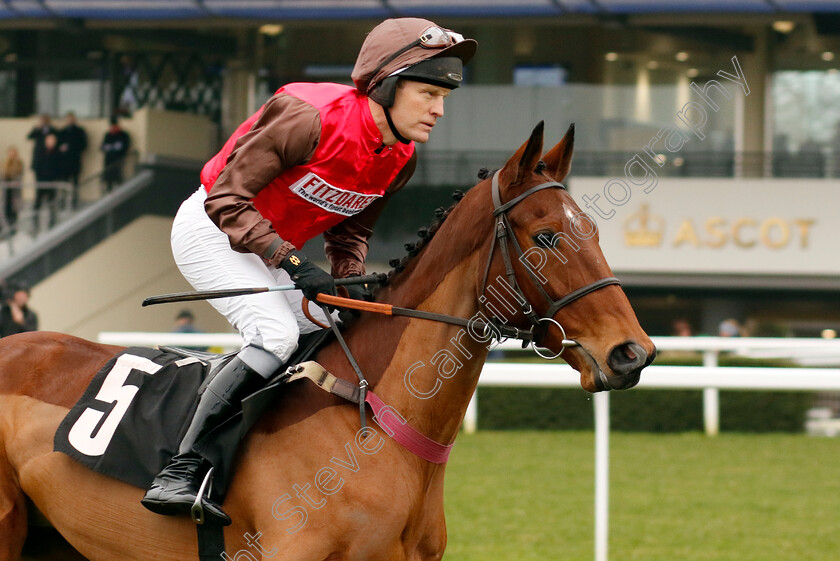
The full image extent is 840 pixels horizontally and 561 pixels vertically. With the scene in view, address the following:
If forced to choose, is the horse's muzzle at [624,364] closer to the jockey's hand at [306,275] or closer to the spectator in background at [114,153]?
the jockey's hand at [306,275]

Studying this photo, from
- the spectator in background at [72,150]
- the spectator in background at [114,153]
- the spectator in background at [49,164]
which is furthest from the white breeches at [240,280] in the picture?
the spectator in background at [49,164]

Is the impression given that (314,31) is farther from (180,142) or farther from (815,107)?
(815,107)

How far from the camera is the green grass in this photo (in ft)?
17.3

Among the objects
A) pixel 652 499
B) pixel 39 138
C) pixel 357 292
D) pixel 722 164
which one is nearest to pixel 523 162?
pixel 357 292

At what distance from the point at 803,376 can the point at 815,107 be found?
12.9 metres

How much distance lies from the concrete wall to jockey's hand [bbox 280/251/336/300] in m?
12.7

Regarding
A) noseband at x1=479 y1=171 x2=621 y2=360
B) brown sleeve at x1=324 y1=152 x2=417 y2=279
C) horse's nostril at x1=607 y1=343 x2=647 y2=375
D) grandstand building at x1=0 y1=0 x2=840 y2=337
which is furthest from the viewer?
grandstand building at x1=0 y1=0 x2=840 y2=337

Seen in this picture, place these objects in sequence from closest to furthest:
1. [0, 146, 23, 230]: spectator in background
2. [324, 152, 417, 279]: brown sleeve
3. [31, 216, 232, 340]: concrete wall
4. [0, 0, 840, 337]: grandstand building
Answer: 1. [324, 152, 417, 279]: brown sleeve
2. [31, 216, 232, 340]: concrete wall
3. [0, 0, 840, 337]: grandstand building
4. [0, 146, 23, 230]: spectator in background

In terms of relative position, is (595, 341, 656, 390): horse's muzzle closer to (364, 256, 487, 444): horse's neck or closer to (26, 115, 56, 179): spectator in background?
(364, 256, 487, 444): horse's neck

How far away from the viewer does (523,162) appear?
2.62 meters

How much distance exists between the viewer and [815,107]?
1612cm

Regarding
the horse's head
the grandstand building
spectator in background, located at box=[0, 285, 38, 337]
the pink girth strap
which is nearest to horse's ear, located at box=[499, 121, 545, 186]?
the horse's head

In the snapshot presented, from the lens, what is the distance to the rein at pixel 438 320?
2539 mm

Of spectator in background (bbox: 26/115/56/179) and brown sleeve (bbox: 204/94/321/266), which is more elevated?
spectator in background (bbox: 26/115/56/179)
